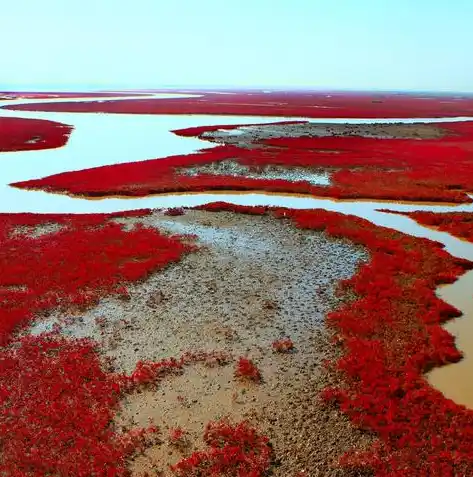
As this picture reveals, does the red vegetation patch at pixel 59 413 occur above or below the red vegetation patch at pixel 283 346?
below

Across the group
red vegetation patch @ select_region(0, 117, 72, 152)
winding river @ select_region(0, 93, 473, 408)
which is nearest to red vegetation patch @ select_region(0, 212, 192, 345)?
winding river @ select_region(0, 93, 473, 408)

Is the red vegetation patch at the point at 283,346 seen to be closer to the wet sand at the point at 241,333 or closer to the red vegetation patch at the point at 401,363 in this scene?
the wet sand at the point at 241,333

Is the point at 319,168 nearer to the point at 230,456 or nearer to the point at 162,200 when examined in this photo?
the point at 162,200

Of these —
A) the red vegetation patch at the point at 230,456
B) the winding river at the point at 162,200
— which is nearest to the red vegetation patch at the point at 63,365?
the red vegetation patch at the point at 230,456

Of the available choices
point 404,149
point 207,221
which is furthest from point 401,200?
point 404,149

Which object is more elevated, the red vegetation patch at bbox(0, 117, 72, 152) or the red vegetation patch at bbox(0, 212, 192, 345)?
the red vegetation patch at bbox(0, 117, 72, 152)

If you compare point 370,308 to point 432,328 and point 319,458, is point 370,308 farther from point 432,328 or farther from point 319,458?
point 319,458

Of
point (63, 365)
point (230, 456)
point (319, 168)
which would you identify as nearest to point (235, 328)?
point (63, 365)

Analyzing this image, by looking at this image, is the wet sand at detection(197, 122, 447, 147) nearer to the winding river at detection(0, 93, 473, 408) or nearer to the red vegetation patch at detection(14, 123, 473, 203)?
the winding river at detection(0, 93, 473, 408)
